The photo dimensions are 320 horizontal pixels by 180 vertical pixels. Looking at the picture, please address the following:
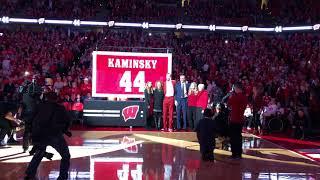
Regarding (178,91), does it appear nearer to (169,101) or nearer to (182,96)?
(182,96)

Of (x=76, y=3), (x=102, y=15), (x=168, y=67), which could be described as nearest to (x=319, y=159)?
(x=168, y=67)

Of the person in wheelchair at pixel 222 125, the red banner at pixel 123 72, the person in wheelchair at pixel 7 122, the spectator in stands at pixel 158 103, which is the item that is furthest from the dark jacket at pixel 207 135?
the red banner at pixel 123 72

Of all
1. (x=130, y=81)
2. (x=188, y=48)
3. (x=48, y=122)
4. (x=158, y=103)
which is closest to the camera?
(x=48, y=122)

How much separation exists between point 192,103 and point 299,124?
3.44 m

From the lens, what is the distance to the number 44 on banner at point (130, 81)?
17359 mm

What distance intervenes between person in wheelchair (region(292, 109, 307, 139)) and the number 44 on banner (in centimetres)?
546

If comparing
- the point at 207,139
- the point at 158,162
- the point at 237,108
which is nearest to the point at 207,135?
the point at 207,139

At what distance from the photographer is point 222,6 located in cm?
3722

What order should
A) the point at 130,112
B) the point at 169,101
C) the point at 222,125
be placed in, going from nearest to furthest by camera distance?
the point at 222,125 < the point at 169,101 < the point at 130,112

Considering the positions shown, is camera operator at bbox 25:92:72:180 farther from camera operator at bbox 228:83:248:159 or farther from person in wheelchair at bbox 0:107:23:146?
camera operator at bbox 228:83:248:159

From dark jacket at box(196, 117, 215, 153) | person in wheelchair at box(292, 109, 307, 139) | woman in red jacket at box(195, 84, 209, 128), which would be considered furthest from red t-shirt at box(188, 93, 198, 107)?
dark jacket at box(196, 117, 215, 153)

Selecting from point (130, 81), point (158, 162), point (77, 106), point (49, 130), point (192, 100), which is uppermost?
point (130, 81)

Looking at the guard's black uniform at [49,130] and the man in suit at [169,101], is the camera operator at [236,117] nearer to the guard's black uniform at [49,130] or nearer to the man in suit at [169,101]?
the guard's black uniform at [49,130]

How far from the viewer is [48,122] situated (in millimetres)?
7344
